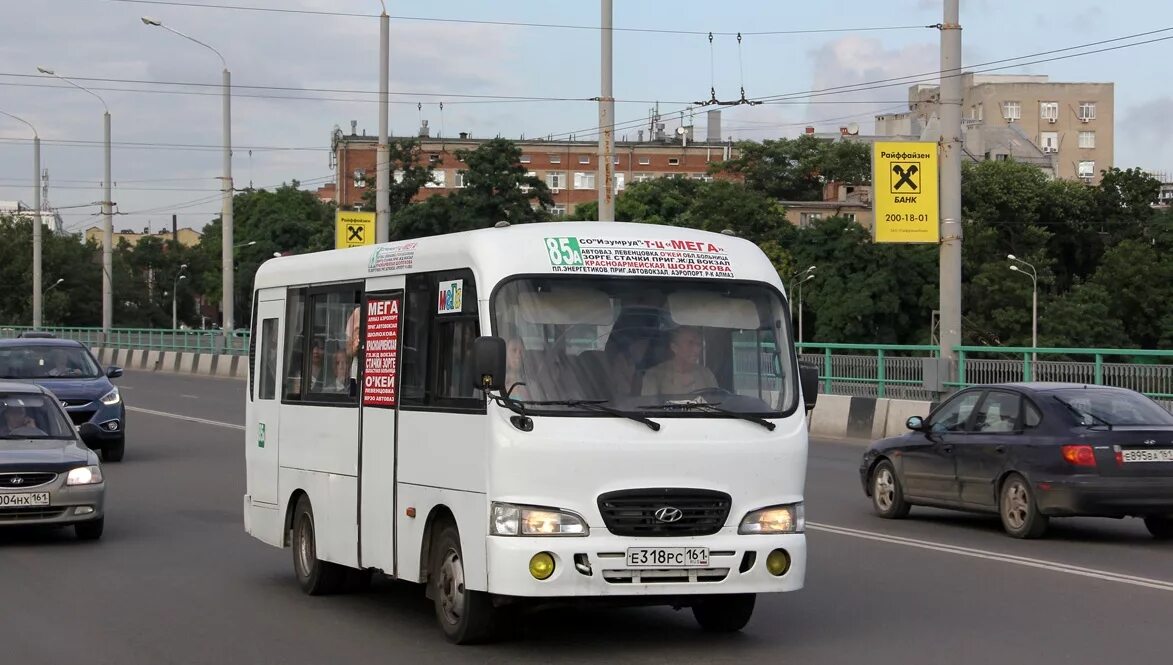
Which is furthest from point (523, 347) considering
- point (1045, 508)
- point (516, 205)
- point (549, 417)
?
point (516, 205)

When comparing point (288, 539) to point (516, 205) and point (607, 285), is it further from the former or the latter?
point (516, 205)

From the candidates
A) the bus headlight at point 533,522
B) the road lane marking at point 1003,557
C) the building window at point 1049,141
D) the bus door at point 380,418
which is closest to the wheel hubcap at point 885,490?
the road lane marking at point 1003,557

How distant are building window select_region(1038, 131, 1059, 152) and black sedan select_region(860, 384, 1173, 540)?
441 ft

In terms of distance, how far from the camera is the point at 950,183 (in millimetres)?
25375

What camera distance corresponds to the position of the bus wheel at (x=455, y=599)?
8.51m

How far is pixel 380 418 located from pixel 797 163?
388 ft

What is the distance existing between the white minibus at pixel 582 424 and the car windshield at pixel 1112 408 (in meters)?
5.77

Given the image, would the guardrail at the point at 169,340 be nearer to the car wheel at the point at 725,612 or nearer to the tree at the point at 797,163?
the car wheel at the point at 725,612

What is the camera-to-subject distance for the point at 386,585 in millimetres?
11391

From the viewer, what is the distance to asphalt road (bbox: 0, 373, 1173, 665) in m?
8.59

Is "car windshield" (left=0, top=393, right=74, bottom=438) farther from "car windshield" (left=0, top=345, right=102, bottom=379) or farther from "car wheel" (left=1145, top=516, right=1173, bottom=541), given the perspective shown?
"car wheel" (left=1145, top=516, right=1173, bottom=541)

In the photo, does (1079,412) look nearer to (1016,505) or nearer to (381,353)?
(1016,505)

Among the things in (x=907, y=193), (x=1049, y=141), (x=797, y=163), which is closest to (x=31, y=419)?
(x=907, y=193)

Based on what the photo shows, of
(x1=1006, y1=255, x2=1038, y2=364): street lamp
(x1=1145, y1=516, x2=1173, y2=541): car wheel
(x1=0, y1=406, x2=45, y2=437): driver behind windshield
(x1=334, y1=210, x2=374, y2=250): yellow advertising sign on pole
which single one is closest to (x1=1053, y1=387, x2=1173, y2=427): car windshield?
(x1=1145, y1=516, x2=1173, y2=541): car wheel
